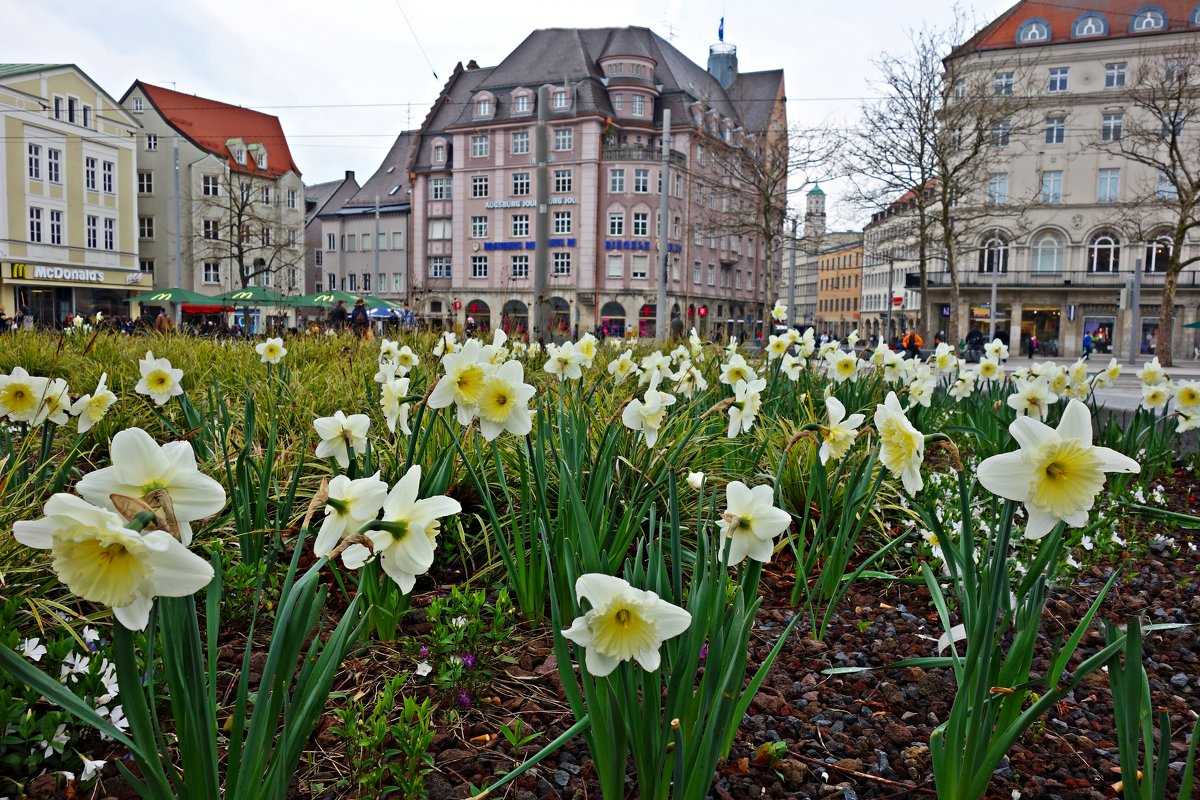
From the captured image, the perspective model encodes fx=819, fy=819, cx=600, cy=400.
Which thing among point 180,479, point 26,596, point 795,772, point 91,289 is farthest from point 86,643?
point 91,289

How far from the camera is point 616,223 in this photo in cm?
4734

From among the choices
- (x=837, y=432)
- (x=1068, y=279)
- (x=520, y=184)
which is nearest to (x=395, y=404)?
(x=837, y=432)

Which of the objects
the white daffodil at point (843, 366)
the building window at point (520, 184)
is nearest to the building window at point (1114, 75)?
the building window at point (520, 184)

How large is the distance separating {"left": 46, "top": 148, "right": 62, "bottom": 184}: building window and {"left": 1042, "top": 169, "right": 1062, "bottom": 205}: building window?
4907 cm

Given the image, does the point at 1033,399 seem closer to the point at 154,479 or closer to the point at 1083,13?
the point at 154,479

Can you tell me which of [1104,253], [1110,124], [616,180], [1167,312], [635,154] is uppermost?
[1110,124]

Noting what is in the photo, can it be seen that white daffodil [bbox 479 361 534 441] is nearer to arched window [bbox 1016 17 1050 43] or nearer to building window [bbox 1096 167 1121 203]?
building window [bbox 1096 167 1121 203]

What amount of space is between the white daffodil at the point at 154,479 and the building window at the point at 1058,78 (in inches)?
2069

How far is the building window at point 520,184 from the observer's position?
47.8 m

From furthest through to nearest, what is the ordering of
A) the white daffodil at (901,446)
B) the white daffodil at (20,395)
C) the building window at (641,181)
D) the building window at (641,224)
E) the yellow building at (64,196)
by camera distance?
the building window at (641,224) < the building window at (641,181) < the yellow building at (64,196) < the white daffodil at (20,395) < the white daffodil at (901,446)

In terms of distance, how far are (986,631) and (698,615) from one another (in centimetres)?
57

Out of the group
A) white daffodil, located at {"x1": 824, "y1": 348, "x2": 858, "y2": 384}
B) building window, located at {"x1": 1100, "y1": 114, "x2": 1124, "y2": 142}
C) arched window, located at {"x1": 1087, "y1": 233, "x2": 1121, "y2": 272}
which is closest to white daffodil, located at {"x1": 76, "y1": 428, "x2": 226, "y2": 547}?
white daffodil, located at {"x1": 824, "y1": 348, "x2": 858, "y2": 384}

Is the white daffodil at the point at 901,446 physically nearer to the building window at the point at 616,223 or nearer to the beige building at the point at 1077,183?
the beige building at the point at 1077,183

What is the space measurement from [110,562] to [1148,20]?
179 ft
